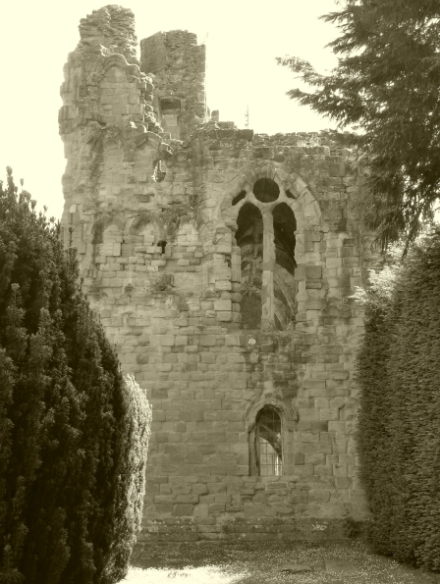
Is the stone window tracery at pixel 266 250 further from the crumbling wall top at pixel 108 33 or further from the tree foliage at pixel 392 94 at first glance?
the tree foliage at pixel 392 94

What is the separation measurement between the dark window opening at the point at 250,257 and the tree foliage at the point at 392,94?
6.75 m

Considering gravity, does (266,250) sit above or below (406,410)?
above

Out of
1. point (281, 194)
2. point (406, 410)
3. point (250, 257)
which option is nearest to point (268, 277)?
point (281, 194)

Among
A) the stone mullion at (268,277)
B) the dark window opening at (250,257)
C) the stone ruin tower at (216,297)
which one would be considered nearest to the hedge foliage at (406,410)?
the stone ruin tower at (216,297)

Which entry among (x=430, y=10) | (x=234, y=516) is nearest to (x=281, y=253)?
(x=234, y=516)

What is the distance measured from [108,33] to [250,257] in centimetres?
585

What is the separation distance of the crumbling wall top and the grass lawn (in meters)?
9.47

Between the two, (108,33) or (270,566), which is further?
(108,33)

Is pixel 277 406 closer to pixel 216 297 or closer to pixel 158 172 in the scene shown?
pixel 216 297

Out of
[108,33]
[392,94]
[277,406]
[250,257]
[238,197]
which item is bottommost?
[277,406]

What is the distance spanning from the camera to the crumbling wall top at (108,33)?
1836 centimetres

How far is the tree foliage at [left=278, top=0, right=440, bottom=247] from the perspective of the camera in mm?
9467

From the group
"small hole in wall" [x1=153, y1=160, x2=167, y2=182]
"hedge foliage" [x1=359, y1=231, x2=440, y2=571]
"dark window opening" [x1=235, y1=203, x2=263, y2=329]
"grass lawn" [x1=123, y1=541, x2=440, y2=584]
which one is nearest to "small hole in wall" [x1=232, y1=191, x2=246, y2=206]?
"dark window opening" [x1=235, y1=203, x2=263, y2=329]

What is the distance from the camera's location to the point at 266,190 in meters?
17.8
